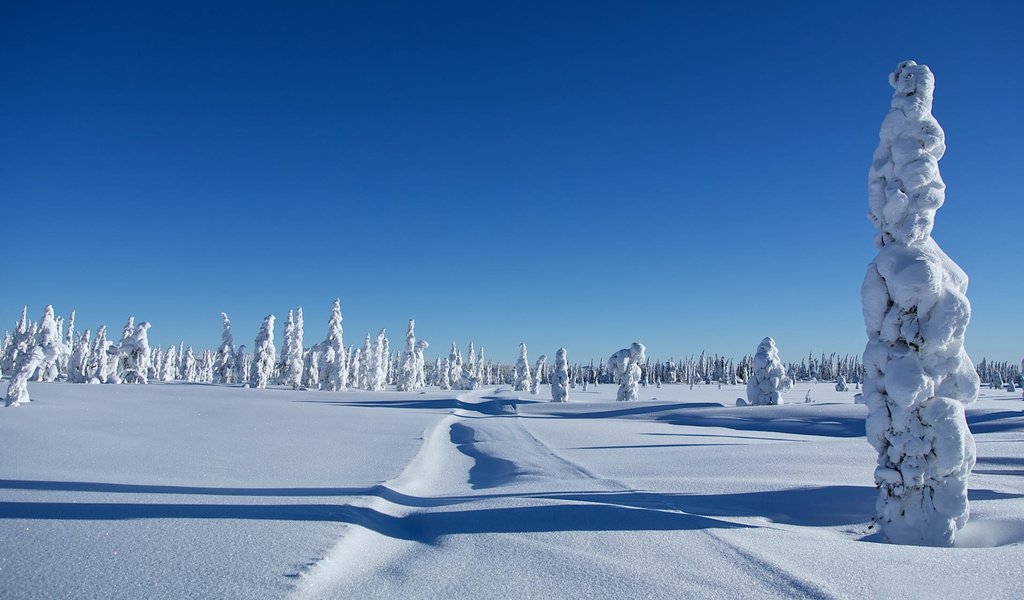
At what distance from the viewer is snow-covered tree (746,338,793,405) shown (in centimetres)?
2822

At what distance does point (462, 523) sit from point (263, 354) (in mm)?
44802

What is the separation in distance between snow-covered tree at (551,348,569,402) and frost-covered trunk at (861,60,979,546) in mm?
32408

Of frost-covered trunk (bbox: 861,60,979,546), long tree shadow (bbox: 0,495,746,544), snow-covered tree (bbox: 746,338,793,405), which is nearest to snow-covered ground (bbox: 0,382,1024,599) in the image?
long tree shadow (bbox: 0,495,746,544)

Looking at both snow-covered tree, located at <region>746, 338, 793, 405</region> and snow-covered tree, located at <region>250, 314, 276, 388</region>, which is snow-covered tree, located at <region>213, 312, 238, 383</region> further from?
snow-covered tree, located at <region>746, 338, 793, 405</region>

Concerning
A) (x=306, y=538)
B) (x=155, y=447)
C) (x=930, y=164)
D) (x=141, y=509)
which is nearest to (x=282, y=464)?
(x=155, y=447)

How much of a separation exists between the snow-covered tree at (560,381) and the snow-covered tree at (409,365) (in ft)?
91.4

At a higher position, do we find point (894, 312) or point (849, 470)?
point (894, 312)

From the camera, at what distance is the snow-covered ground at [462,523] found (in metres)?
3.33

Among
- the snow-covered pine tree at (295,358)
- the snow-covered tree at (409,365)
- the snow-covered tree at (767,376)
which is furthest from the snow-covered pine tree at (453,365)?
the snow-covered tree at (767,376)

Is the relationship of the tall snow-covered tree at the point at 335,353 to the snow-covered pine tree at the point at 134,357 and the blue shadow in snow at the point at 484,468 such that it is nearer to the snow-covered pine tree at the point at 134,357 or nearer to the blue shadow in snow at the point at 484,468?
the snow-covered pine tree at the point at 134,357

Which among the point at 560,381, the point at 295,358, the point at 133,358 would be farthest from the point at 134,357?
the point at 560,381

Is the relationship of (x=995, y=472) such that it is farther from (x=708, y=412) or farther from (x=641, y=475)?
(x=708, y=412)

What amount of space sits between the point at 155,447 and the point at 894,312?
1129 centimetres

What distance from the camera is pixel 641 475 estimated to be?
8.15 metres
